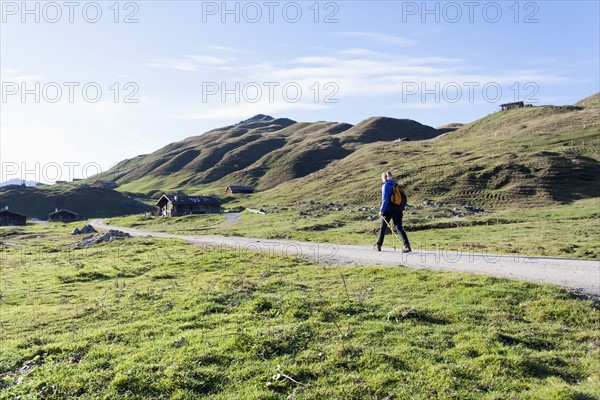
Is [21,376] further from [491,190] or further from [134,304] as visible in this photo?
[491,190]

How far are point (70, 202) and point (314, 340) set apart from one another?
19107cm

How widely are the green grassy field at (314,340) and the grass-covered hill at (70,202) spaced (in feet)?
546

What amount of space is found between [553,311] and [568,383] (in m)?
3.78

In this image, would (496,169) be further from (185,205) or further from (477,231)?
(185,205)

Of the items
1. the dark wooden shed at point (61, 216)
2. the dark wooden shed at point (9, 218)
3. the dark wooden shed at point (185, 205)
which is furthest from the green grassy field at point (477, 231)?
the dark wooden shed at point (61, 216)

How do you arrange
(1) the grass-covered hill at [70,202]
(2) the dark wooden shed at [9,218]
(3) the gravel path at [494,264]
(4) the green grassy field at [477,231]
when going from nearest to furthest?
(3) the gravel path at [494,264] → (4) the green grassy field at [477,231] → (2) the dark wooden shed at [9,218] → (1) the grass-covered hill at [70,202]

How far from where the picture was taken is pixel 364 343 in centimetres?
1000

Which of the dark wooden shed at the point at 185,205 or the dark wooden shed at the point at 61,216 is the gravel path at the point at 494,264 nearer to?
the dark wooden shed at the point at 185,205

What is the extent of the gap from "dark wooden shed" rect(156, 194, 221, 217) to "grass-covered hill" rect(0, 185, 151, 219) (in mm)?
61708

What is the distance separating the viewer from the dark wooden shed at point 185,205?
374ft

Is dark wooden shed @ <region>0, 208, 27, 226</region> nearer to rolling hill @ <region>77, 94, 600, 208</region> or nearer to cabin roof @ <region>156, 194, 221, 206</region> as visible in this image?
cabin roof @ <region>156, 194, 221, 206</region>

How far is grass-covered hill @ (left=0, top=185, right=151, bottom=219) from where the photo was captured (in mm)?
171375

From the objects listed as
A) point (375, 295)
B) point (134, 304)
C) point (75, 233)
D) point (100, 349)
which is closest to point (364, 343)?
point (375, 295)

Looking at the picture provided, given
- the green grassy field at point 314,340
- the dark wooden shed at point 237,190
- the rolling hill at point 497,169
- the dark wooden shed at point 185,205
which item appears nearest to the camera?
the green grassy field at point 314,340
